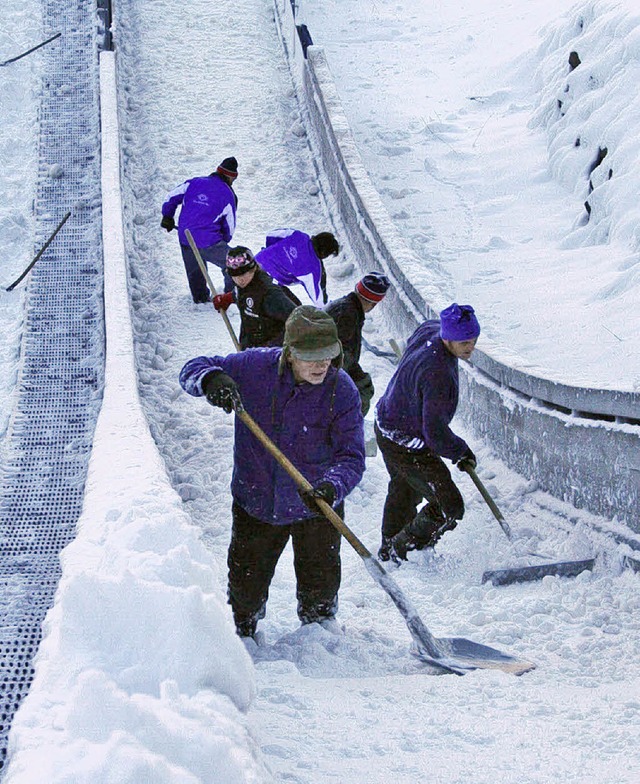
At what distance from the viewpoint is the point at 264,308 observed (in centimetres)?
704

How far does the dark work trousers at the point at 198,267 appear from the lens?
9766 mm

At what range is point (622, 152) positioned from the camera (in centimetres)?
1188

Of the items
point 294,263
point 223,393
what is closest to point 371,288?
point 294,263

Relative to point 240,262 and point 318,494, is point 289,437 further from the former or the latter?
point 240,262

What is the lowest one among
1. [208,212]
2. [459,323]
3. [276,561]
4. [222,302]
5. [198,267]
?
[276,561]

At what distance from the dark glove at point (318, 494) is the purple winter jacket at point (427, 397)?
141 cm

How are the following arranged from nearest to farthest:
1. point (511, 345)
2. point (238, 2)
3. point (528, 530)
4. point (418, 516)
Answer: point (418, 516)
point (528, 530)
point (511, 345)
point (238, 2)

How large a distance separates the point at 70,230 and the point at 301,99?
4.68 meters

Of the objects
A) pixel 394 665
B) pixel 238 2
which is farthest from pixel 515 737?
pixel 238 2

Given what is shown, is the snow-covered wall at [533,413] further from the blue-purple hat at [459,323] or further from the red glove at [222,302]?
the red glove at [222,302]

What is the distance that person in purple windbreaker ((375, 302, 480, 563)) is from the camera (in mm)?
5996

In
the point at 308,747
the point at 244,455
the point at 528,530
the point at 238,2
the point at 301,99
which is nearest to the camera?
the point at 308,747

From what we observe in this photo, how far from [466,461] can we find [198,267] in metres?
4.41

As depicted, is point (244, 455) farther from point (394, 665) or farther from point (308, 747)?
point (308, 747)
